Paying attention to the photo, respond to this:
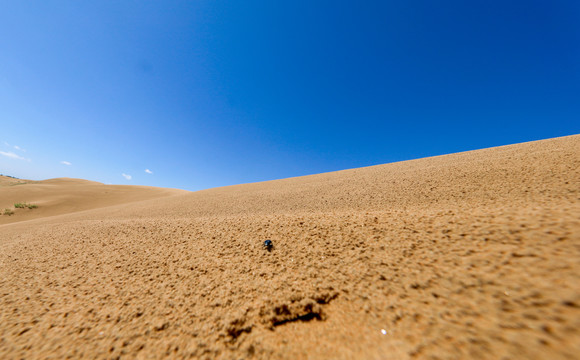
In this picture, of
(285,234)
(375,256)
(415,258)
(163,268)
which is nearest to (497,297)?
(415,258)

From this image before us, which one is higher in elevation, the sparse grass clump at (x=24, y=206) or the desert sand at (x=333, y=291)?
the sparse grass clump at (x=24, y=206)

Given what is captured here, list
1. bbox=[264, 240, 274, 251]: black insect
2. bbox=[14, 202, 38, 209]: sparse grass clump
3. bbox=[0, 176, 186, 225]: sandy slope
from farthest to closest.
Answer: bbox=[14, 202, 38, 209]: sparse grass clump, bbox=[0, 176, 186, 225]: sandy slope, bbox=[264, 240, 274, 251]: black insect

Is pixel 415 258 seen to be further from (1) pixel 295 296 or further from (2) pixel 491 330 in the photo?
(1) pixel 295 296

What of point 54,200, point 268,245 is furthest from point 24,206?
point 268,245

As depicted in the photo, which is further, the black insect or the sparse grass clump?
the sparse grass clump

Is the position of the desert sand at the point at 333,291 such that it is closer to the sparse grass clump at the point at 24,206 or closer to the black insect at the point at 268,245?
the black insect at the point at 268,245

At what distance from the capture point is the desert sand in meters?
1.06

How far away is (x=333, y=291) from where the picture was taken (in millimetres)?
1553

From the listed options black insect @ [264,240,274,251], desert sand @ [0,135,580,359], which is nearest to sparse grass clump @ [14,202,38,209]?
desert sand @ [0,135,580,359]

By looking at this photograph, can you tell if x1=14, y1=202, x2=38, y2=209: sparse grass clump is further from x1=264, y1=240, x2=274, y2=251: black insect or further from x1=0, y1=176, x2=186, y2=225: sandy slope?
x1=264, y1=240, x2=274, y2=251: black insect

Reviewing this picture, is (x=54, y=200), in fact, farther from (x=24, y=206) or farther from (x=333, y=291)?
(x=333, y=291)

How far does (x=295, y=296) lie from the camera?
1.56m

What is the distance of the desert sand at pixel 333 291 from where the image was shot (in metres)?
1.06

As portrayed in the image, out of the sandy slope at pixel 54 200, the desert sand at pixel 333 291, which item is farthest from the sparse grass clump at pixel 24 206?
the desert sand at pixel 333 291
